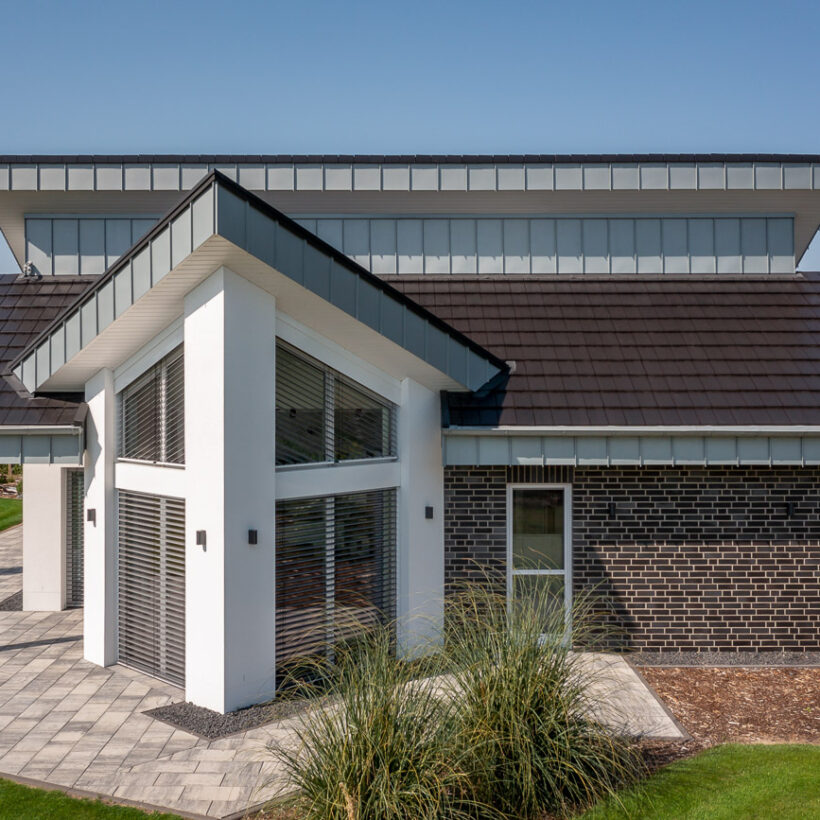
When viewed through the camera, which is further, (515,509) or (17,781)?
(515,509)

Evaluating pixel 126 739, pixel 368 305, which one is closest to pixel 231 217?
pixel 368 305

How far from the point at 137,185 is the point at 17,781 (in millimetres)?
8932

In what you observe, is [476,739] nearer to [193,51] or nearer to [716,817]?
[716,817]

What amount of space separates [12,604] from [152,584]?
200 inches

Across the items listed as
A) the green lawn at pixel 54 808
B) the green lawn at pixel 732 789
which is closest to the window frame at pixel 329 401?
the green lawn at pixel 54 808

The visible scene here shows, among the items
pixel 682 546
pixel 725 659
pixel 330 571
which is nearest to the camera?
pixel 330 571

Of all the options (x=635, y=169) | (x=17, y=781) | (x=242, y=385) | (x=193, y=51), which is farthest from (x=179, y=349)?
(x=635, y=169)

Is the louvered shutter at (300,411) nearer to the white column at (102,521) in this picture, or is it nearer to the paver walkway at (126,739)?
the white column at (102,521)

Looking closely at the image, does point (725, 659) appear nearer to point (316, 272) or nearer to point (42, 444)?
point (316, 272)

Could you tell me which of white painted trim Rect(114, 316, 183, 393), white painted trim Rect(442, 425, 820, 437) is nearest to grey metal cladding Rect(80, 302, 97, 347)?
white painted trim Rect(114, 316, 183, 393)

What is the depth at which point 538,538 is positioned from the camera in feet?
34.9

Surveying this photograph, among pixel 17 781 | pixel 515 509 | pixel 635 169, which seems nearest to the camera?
pixel 17 781

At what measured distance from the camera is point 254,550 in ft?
28.0

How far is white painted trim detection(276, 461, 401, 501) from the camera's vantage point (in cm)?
891
